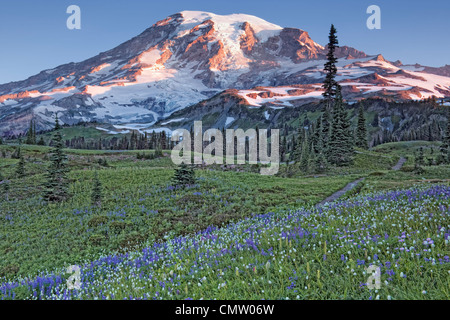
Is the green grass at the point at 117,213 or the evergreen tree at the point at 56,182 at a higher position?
the evergreen tree at the point at 56,182

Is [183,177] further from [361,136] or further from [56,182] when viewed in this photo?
[361,136]

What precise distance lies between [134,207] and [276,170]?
37771 mm

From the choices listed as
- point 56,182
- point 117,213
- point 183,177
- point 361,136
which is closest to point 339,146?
point 183,177

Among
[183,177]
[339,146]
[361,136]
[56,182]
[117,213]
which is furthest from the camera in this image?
[361,136]

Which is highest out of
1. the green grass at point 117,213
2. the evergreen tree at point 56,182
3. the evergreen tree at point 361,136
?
the evergreen tree at point 361,136

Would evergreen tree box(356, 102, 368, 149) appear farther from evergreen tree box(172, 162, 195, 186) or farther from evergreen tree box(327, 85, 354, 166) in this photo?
evergreen tree box(172, 162, 195, 186)

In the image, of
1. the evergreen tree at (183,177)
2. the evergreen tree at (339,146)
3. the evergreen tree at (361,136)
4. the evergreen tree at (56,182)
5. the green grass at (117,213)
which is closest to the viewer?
the green grass at (117,213)

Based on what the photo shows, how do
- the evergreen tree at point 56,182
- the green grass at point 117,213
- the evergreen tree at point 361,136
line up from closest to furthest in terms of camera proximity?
the green grass at point 117,213 → the evergreen tree at point 56,182 → the evergreen tree at point 361,136

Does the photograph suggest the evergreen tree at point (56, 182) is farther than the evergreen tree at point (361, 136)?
No

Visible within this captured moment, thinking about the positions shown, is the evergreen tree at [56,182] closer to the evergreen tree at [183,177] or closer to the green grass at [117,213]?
the green grass at [117,213]

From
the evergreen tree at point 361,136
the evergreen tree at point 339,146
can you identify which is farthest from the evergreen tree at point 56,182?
the evergreen tree at point 361,136

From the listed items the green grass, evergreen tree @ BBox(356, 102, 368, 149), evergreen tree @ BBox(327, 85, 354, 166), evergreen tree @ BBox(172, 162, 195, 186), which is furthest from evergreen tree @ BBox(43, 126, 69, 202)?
evergreen tree @ BBox(356, 102, 368, 149)
